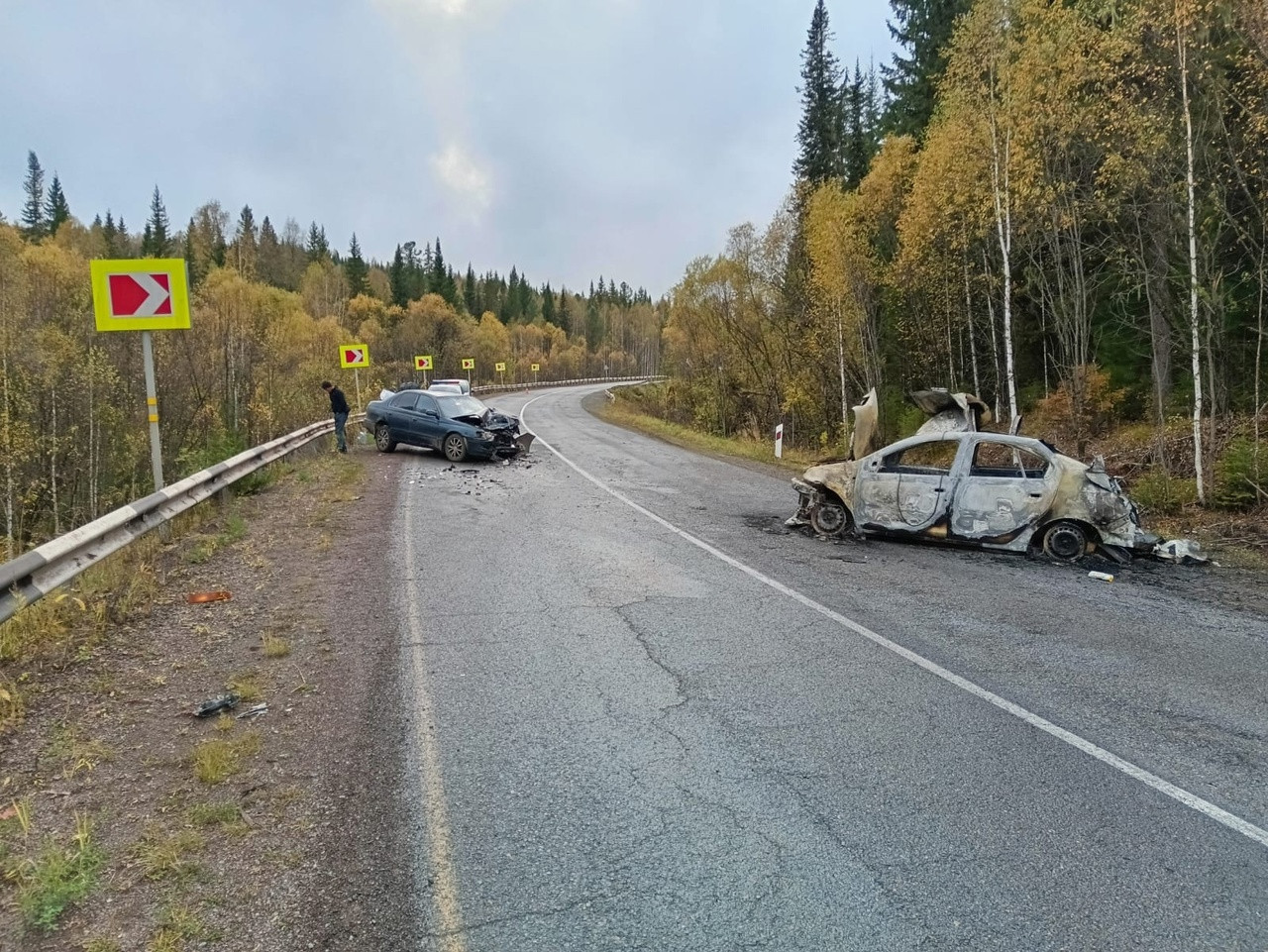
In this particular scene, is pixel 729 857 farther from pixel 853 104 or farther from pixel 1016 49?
pixel 853 104

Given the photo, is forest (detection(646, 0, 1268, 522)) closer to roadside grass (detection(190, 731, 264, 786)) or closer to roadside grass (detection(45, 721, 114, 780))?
roadside grass (detection(190, 731, 264, 786))

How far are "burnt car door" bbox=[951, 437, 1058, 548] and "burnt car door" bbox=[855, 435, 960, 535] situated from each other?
0.22 metres

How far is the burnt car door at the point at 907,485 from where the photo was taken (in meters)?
9.53

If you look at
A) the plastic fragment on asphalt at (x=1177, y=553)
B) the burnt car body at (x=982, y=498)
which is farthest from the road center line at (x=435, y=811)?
the plastic fragment on asphalt at (x=1177, y=553)

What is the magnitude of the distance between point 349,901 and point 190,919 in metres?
0.55

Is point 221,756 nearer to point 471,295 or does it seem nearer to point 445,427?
point 445,427

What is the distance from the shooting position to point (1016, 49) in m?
16.6

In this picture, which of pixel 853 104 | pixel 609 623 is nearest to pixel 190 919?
pixel 609 623

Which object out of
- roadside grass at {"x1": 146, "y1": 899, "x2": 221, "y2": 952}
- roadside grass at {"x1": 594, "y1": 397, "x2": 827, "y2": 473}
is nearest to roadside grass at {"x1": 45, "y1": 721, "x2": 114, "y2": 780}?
roadside grass at {"x1": 146, "y1": 899, "x2": 221, "y2": 952}

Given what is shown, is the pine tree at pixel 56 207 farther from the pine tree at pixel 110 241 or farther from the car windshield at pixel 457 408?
the car windshield at pixel 457 408

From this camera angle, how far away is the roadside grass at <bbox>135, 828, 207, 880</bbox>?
308cm

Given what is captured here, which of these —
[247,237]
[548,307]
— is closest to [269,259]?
[247,237]

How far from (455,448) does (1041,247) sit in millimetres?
15182

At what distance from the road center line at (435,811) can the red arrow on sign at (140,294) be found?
5470mm
